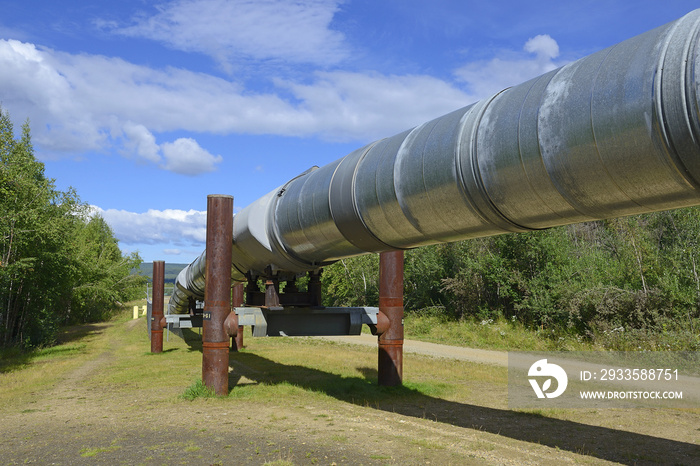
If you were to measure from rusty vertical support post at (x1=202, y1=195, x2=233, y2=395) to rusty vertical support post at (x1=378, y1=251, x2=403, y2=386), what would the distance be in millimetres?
2903

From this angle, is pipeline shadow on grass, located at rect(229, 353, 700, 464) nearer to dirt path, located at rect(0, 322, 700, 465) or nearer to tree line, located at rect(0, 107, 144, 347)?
dirt path, located at rect(0, 322, 700, 465)

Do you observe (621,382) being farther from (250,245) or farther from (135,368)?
(135,368)

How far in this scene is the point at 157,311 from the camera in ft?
58.0

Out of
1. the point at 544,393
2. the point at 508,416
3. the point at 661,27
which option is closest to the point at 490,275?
the point at 544,393

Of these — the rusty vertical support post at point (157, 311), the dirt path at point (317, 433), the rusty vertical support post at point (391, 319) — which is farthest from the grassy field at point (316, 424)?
the rusty vertical support post at point (157, 311)

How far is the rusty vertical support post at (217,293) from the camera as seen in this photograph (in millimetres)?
9125

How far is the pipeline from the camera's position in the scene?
3.31m

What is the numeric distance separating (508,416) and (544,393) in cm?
251

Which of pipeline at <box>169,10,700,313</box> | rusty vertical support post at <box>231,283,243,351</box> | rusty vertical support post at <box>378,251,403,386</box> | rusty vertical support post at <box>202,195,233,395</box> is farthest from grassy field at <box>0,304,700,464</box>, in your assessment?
rusty vertical support post at <box>231,283,243,351</box>

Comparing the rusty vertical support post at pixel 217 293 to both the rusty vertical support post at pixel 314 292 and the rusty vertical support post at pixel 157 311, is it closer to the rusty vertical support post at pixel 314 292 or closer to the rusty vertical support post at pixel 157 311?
the rusty vertical support post at pixel 314 292

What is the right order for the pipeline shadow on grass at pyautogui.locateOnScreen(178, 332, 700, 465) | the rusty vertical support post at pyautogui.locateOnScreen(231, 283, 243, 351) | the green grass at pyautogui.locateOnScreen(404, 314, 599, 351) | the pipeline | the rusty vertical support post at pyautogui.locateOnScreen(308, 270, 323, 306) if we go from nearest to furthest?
the pipeline
the pipeline shadow on grass at pyautogui.locateOnScreen(178, 332, 700, 465)
the rusty vertical support post at pyautogui.locateOnScreen(308, 270, 323, 306)
the rusty vertical support post at pyautogui.locateOnScreen(231, 283, 243, 351)
the green grass at pyautogui.locateOnScreen(404, 314, 599, 351)

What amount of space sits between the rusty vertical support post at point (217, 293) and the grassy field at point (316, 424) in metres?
0.49

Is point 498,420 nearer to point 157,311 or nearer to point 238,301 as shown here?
point 238,301

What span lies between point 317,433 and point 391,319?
388cm
